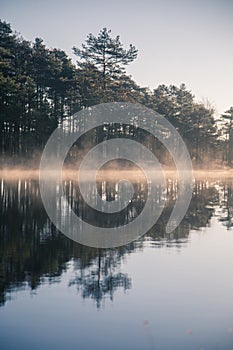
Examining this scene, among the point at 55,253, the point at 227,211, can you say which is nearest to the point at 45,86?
the point at 227,211

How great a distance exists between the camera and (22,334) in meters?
6.38

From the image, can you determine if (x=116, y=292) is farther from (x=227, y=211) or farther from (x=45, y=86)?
(x=45, y=86)

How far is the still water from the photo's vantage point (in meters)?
6.39

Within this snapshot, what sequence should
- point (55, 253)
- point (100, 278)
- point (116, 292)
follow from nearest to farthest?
point (116, 292)
point (100, 278)
point (55, 253)

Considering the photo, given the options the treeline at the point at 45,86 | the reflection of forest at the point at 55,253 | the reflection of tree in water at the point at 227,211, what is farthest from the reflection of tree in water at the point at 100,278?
the treeline at the point at 45,86

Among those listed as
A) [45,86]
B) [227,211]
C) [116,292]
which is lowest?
[116,292]

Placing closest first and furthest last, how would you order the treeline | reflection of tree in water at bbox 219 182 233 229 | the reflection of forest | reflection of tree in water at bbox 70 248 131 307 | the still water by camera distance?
the still water → reflection of tree in water at bbox 70 248 131 307 → the reflection of forest → reflection of tree in water at bbox 219 182 233 229 → the treeline

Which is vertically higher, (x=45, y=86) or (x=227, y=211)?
(x=45, y=86)

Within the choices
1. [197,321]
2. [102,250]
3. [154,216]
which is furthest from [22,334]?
[154,216]

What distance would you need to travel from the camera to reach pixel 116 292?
27.4 ft

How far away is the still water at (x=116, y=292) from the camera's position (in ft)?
21.0

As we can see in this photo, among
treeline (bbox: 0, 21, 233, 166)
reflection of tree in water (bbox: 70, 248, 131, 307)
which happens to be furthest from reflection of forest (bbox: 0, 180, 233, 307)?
treeline (bbox: 0, 21, 233, 166)

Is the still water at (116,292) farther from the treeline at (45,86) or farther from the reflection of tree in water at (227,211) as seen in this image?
the treeline at (45,86)

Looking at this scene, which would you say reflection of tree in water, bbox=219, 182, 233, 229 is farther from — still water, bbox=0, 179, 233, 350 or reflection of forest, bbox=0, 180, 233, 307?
still water, bbox=0, 179, 233, 350
